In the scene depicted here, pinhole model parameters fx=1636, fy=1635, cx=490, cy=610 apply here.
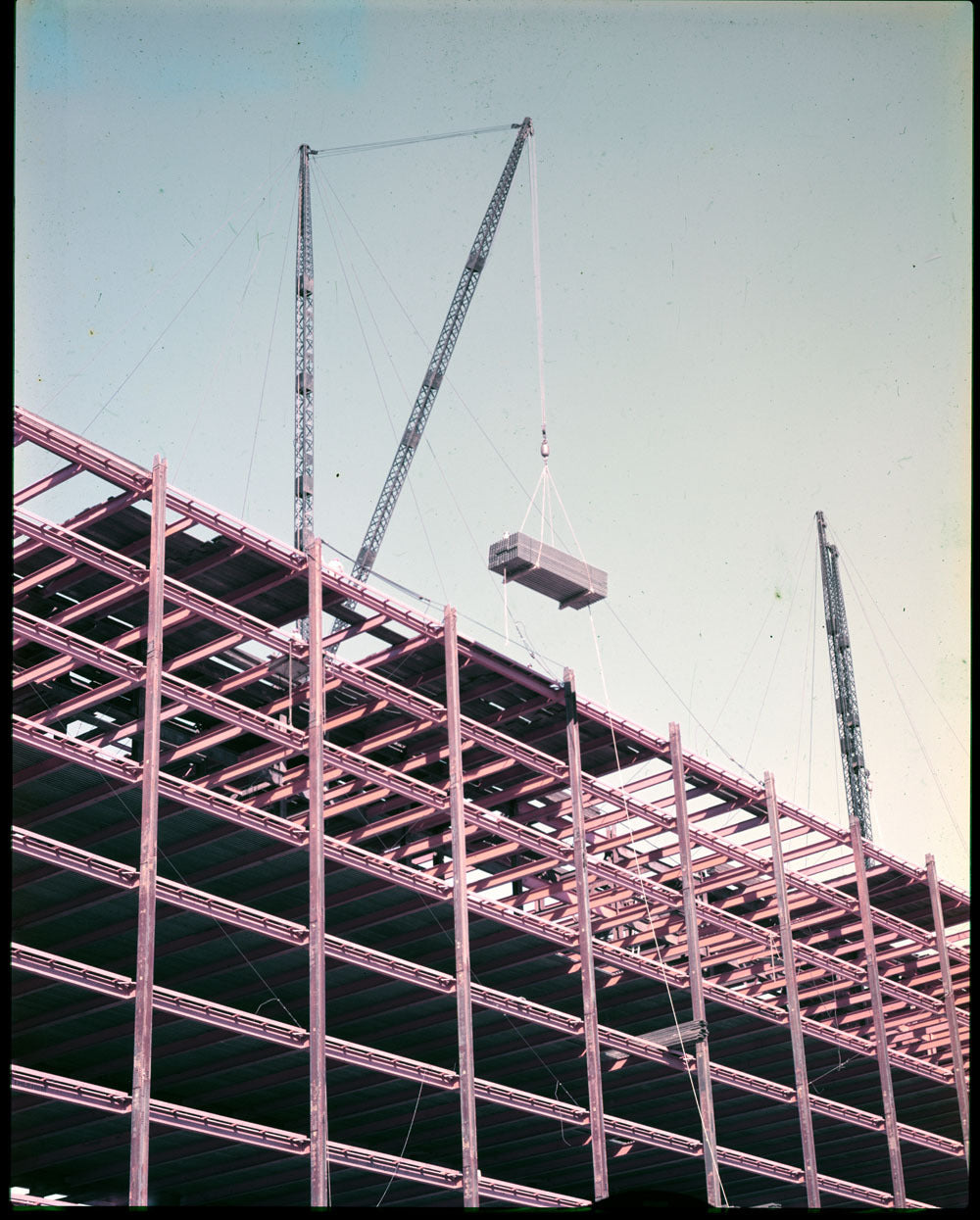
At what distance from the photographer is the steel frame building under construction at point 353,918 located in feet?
168

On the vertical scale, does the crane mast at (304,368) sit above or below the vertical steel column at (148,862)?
above

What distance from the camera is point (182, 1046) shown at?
179ft

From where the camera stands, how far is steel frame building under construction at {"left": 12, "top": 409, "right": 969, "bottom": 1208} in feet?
168

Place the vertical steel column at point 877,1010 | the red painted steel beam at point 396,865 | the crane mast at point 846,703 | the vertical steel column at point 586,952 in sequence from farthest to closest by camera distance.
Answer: the crane mast at point 846,703 → the vertical steel column at point 877,1010 → the vertical steel column at point 586,952 → the red painted steel beam at point 396,865

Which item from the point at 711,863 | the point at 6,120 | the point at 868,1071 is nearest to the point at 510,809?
the point at 711,863

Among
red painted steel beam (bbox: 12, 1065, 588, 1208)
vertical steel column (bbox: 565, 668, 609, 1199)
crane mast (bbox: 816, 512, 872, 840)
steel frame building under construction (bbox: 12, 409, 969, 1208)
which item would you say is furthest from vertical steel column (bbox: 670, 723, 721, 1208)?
crane mast (bbox: 816, 512, 872, 840)

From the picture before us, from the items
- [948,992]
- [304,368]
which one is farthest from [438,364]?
[948,992]

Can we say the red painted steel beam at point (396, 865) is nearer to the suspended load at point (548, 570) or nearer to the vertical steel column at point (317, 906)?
the vertical steel column at point (317, 906)

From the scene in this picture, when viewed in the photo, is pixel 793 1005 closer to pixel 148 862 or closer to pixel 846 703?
pixel 148 862

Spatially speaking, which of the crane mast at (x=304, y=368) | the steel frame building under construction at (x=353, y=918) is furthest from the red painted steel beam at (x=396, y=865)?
the crane mast at (x=304, y=368)

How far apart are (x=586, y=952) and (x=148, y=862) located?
21602mm

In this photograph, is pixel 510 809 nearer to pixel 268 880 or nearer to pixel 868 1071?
pixel 268 880

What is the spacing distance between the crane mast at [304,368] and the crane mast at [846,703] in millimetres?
55872

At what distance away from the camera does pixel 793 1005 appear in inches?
2842
